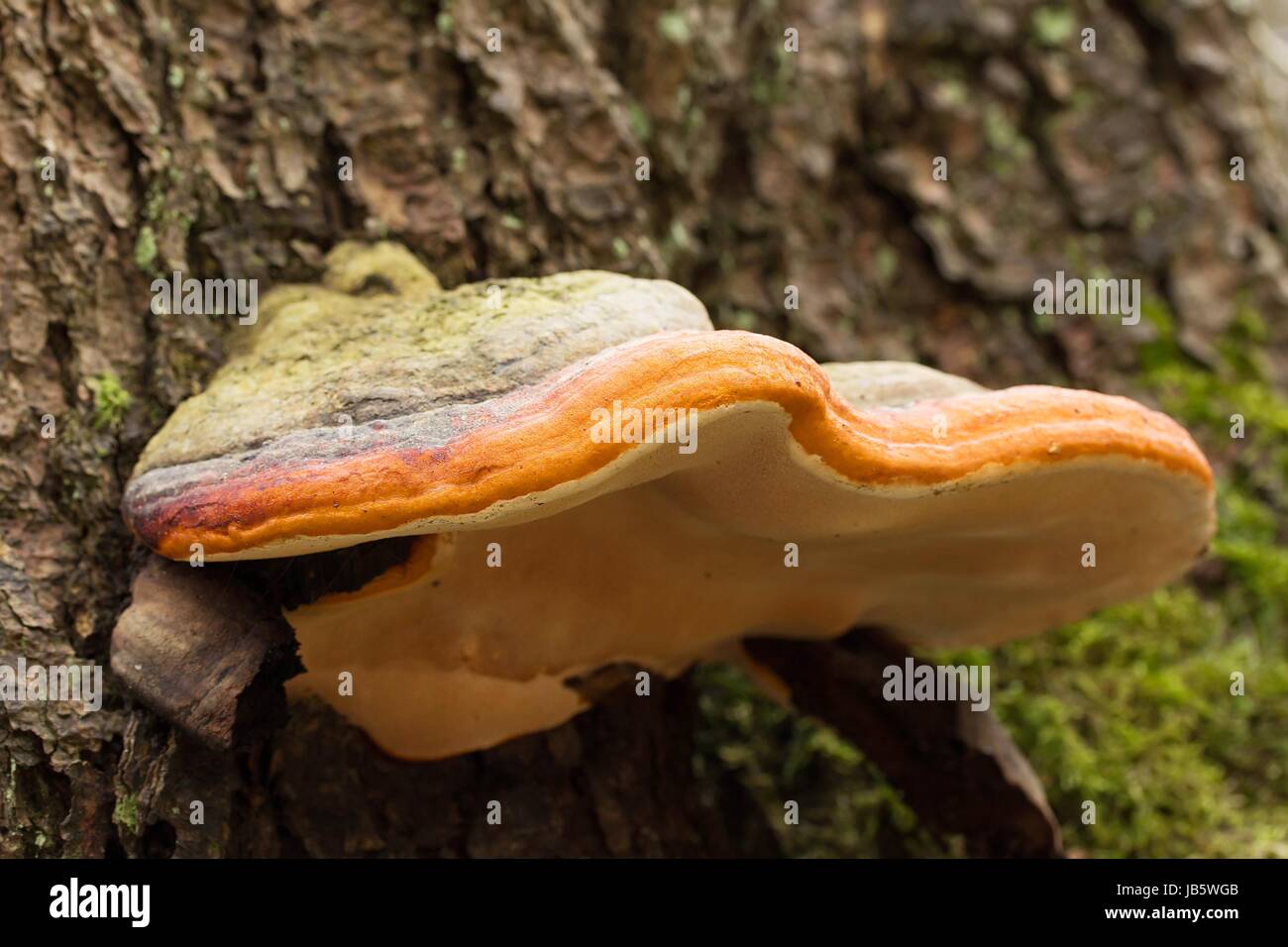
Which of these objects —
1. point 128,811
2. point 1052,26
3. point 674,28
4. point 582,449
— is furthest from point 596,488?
point 1052,26

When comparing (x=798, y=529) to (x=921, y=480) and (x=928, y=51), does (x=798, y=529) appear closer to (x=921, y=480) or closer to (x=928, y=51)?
(x=921, y=480)

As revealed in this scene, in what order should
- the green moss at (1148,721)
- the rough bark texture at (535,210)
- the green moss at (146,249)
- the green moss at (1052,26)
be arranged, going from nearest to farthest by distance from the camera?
the rough bark texture at (535,210)
the green moss at (146,249)
the green moss at (1148,721)
the green moss at (1052,26)

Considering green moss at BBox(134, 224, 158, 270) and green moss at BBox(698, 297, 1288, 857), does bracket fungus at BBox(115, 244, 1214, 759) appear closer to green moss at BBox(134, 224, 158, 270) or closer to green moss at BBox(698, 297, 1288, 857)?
green moss at BBox(134, 224, 158, 270)

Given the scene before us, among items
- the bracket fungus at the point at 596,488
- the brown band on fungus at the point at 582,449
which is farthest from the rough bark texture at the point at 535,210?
the brown band on fungus at the point at 582,449

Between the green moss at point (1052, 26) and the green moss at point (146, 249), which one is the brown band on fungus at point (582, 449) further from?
the green moss at point (1052, 26)

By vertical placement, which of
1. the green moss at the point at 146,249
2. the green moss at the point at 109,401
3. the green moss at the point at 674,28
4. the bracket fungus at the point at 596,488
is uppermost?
the green moss at the point at 674,28

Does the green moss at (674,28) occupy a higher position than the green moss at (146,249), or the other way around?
the green moss at (674,28)

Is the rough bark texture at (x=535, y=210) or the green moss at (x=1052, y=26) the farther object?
the green moss at (x=1052, y=26)

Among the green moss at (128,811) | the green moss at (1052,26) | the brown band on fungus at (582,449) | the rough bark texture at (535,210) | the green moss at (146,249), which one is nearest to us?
the brown band on fungus at (582,449)
